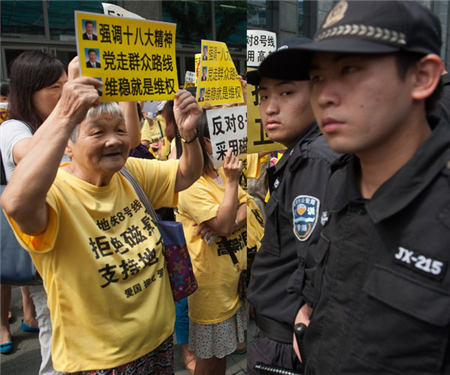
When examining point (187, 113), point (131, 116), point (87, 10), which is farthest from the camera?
point (87, 10)

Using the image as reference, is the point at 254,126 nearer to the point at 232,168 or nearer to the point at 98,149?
the point at 232,168

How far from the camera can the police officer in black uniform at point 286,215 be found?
145cm

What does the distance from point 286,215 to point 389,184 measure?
604 mm

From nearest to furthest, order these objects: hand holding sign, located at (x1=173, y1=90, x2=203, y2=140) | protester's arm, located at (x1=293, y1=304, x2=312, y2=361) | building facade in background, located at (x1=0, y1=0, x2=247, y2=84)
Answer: protester's arm, located at (x1=293, y1=304, x2=312, y2=361), hand holding sign, located at (x1=173, y1=90, x2=203, y2=140), building facade in background, located at (x1=0, y1=0, x2=247, y2=84)

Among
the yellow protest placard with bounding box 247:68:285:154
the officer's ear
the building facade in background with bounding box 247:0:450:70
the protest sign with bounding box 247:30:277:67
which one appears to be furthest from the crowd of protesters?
the building facade in background with bounding box 247:0:450:70

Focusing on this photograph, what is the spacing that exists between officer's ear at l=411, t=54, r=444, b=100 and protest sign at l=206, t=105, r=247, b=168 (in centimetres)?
169

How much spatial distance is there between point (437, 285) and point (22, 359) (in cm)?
341

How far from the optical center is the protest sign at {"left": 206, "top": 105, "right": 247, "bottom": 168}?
257cm

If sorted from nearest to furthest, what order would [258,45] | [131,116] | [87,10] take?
[258,45] < [131,116] < [87,10]

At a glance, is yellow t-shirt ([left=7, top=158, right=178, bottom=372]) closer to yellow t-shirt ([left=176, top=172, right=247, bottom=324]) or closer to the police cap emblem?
yellow t-shirt ([left=176, top=172, right=247, bottom=324])

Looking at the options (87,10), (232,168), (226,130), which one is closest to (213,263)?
(232,168)

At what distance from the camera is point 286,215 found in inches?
61.2

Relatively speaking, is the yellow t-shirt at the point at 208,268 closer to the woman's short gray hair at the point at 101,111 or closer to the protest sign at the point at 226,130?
the protest sign at the point at 226,130

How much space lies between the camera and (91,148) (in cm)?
179
